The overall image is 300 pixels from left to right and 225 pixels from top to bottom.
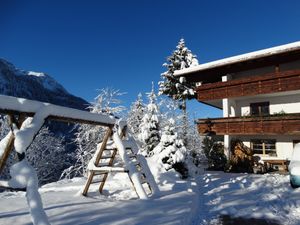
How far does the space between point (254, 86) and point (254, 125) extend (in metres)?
2.78

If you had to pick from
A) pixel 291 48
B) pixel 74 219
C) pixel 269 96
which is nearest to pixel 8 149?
pixel 74 219

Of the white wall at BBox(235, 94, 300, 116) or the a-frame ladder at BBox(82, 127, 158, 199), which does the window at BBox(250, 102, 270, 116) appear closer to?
the white wall at BBox(235, 94, 300, 116)

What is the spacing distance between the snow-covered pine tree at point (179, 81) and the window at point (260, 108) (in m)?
11.4

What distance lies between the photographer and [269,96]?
806 inches

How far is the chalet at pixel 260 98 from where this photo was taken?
1791 centimetres

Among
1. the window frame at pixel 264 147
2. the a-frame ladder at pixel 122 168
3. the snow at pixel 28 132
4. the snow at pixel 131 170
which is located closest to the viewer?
the snow at pixel 28 132

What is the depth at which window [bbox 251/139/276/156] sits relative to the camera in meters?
20.4

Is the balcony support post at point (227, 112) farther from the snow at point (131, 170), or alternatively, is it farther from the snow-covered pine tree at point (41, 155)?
the snow-covered pine tree at point (41, 155)

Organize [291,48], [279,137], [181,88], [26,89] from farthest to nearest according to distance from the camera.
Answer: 1. [26,89]
2. [181,88]
3. [279,137]
4. [291,48]

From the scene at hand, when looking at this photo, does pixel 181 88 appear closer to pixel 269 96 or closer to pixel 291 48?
pixel 269 96

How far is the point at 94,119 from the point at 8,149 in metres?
3.14

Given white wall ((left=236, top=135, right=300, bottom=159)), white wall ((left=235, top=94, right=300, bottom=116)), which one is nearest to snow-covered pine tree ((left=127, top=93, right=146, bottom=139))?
white wall ((left=235, top=94, right=300, bottom=116))

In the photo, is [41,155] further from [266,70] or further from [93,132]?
[266,70]

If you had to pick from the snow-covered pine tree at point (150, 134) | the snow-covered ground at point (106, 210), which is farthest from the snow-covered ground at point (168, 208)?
the snow-covered pine tree at point (150, 134)
